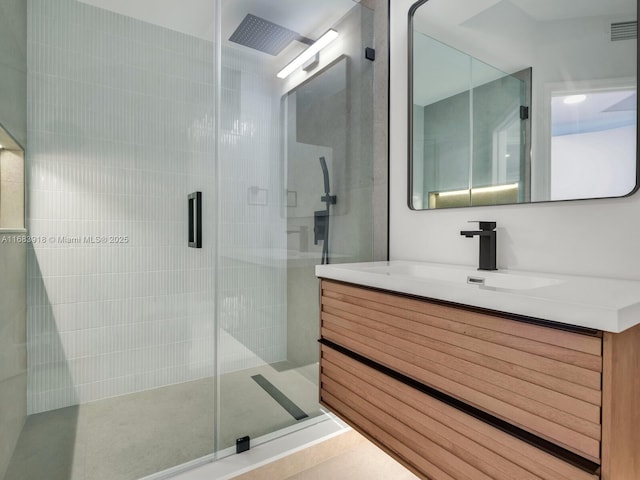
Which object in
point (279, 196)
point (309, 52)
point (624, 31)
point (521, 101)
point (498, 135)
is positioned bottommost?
point (279, 196)

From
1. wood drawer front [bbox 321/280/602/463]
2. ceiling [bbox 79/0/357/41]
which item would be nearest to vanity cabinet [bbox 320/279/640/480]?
wood drawer front [bbox 321/280/602/463]

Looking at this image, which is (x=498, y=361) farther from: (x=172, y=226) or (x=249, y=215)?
(x=172, y=226)

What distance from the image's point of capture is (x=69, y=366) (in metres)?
1.30

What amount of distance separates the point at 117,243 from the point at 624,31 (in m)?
1.84

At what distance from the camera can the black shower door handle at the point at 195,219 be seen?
1.50 m

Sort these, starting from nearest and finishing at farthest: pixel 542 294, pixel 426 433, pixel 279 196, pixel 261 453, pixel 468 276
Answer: pixel 542 294 → pixel 426 433 → pixel 468 276 → pixel 261 453 → pixel 279 196

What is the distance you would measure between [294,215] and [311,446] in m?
1.05

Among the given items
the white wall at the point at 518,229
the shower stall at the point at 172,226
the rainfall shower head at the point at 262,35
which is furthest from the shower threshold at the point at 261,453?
the rainfall shower head at the point at 262,35

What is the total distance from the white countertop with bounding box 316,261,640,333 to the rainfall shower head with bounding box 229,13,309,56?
1051 mm

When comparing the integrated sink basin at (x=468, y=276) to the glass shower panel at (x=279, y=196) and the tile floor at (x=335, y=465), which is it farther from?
the tile floor at (x=335, y=465)

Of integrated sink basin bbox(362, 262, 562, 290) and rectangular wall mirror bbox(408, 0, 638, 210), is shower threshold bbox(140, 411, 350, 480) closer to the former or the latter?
integrated sink basin bbox(362, 262, 562, 290)

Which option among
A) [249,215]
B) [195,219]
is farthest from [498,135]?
[195,219]

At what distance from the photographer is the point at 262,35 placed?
1.57 meters

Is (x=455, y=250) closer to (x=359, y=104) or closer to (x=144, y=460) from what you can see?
(x=359, y=104)
